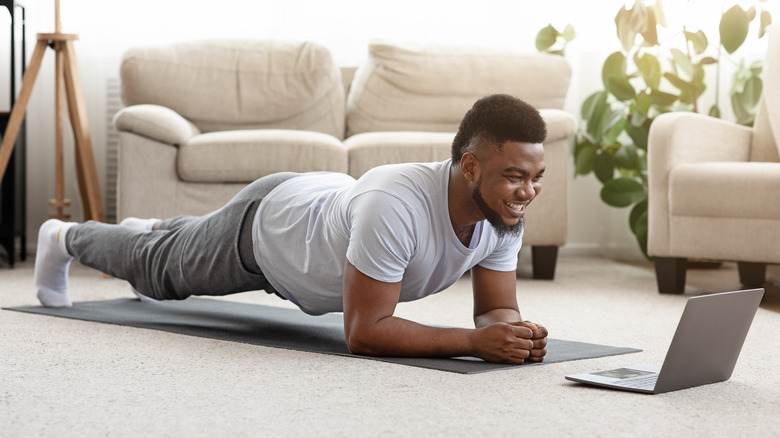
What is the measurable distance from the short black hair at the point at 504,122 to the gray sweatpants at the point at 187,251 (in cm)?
60

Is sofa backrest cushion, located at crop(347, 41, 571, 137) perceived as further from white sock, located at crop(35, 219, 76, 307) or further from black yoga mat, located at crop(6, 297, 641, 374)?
white sock, located at crop(35, 219, 76, 307)

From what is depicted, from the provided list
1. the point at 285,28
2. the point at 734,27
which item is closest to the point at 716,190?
the point at 734,27

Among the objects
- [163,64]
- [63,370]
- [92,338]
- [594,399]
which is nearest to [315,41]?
[163,64]

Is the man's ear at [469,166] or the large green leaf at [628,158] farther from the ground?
the man's ear at [469,166]

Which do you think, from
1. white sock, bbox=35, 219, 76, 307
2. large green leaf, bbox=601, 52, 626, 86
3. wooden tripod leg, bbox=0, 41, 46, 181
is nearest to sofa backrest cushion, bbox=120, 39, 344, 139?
wooden tripod leg, bbox=0, 41, 46, 181

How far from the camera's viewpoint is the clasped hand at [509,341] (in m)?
1.75

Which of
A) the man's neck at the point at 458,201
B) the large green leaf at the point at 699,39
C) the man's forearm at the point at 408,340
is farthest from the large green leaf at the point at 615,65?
the man's forearm at the point at 408,340

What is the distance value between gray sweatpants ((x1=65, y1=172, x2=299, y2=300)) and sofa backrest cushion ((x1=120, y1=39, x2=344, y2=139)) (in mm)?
1375

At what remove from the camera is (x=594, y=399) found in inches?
60.0

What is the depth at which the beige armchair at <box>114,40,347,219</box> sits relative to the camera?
330 centimetres

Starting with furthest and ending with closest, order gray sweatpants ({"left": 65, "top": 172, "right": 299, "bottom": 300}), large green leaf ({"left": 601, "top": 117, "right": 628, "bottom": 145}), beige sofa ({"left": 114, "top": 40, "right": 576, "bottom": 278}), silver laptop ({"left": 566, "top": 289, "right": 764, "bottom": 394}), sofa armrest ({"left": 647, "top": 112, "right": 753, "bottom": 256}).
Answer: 1. large green leaf ({"left": 601, "top": 117, "right": 628, "bottom": 145})
2. beige sofa ({"left": 114, "top": 40, "right": 576, "bottom": 278})
3. sofa armrest ({"left": 647, "top": 112, "right": 753, "bottom": 256})
4. gray sweatpants ({"left": 65, "top": 172, "right": 299, "bottom": 300})
5. silver laptop ({"left": 566, "top": 289, "right": 764, "bottom": 394})

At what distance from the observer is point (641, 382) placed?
1611 millimetres

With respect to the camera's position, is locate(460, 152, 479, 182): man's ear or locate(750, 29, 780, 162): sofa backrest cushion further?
locate(750, 29, 780, 162): sofa backrest cushion

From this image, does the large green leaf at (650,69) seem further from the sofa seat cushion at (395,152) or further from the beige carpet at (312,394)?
the beige carpet at (312,394)
